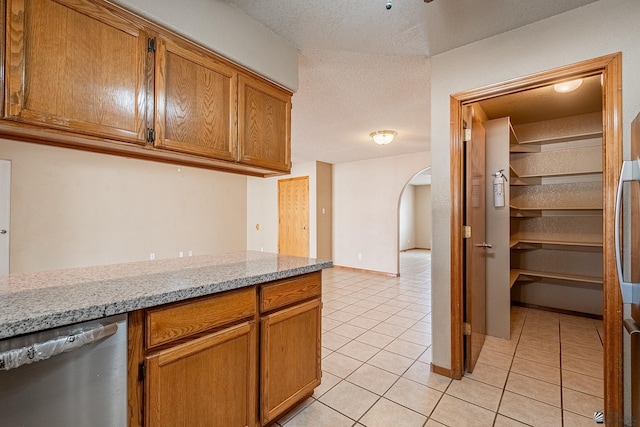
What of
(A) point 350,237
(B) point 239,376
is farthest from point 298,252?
(B) point 239,376

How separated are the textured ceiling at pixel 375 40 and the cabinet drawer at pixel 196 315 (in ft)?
5.62

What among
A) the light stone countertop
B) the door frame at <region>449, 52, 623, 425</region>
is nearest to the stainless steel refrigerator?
the door frame at <region>449, 52, 623, 425</region>

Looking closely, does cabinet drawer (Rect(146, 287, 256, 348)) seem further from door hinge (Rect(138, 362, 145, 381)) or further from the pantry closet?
the pantry closet

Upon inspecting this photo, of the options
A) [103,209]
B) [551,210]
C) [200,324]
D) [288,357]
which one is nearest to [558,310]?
[551,210]

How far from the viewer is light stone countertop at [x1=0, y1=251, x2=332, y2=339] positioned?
0.89m

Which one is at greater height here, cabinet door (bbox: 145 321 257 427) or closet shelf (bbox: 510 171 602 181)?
closet shelf (bbox: 510 171 602 181)

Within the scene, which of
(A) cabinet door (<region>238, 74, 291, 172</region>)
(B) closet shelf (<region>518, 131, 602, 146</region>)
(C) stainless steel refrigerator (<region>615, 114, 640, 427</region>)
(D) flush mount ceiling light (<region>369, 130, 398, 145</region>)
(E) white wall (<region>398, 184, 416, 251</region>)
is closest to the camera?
(C) stainless steel refrigerator (<region>615, 114, 640, 427</region>)

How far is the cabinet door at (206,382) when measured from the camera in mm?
1131

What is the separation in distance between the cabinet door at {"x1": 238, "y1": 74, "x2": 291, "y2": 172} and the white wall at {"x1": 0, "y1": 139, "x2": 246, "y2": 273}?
10.4 ft

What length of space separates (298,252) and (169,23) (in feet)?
18.1

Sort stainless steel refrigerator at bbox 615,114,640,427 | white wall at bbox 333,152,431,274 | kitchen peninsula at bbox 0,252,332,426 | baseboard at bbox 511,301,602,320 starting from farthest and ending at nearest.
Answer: white wall at bbox 333,152,431,274
baseboard at bbox 511,301,602,320
stainless steel refrigerator at bbox 615,114,640,427
kitchen peninsula at bbox 0,252,332,426

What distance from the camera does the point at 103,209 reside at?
4.73m

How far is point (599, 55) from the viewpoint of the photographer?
1665mm

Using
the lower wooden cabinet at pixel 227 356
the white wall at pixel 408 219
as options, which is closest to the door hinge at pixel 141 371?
the lower wooden cabinet at pixel 227 356
